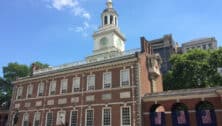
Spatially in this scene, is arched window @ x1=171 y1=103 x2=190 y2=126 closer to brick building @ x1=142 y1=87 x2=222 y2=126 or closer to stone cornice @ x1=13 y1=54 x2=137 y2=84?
brick building @ x1=142 y1=87 x2=222 y2=126

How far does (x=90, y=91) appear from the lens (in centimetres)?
3144

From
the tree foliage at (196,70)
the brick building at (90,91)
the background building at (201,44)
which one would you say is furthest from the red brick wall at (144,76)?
the background building at (201,44)

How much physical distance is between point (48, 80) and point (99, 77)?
361 inches

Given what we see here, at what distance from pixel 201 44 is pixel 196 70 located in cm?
6727

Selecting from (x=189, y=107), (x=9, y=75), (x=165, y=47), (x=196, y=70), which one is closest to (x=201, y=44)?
(x=165, y=47)

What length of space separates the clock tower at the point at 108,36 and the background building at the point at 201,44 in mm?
55503

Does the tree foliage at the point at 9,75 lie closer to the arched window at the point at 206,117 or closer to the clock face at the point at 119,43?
the clock face at the point at 119,43

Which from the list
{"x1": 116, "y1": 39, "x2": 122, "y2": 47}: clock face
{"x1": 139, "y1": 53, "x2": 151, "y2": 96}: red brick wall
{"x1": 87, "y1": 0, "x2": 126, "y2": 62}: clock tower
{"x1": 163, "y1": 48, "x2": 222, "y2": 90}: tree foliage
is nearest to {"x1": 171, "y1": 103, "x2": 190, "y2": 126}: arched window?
{"x1": 139, "y1": 53, "x2": 151, "y2": 96}: red brick wall

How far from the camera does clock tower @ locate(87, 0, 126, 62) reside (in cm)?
4827

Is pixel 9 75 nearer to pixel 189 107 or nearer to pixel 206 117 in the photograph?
pixel 189 107

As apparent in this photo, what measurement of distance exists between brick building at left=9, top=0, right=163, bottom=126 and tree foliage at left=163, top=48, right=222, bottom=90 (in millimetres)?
6717

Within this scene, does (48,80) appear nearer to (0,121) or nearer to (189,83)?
(0,121)

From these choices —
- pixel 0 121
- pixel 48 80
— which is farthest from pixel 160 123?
pixel 0 121

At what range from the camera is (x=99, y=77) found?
3159cm
